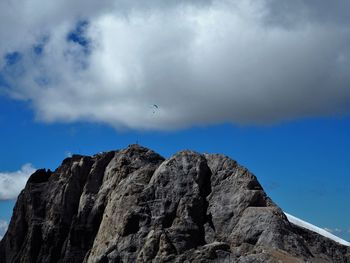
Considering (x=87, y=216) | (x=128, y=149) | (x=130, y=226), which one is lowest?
(x=130, y=226)

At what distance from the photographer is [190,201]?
87.3 meters

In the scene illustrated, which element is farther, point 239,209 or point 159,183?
point 159,183

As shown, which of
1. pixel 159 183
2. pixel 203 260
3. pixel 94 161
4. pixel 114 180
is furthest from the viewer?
pixel 94 161

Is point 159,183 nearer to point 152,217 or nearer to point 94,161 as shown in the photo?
point 152,217

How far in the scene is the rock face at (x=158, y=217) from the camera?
3100 inches

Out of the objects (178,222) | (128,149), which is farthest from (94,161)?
(178,222)

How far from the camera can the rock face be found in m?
78.8

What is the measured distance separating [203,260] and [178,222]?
990cm

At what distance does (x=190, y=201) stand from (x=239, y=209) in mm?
7774

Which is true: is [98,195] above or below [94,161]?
below

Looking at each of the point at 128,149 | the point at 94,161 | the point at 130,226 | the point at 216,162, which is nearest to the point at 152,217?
the point at 130,226

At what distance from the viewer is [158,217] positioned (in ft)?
279

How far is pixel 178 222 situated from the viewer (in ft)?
278

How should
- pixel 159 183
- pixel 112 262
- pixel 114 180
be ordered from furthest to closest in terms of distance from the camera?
1. pixel 114 180
2. pixel 159 183
3. pixel 112 262
